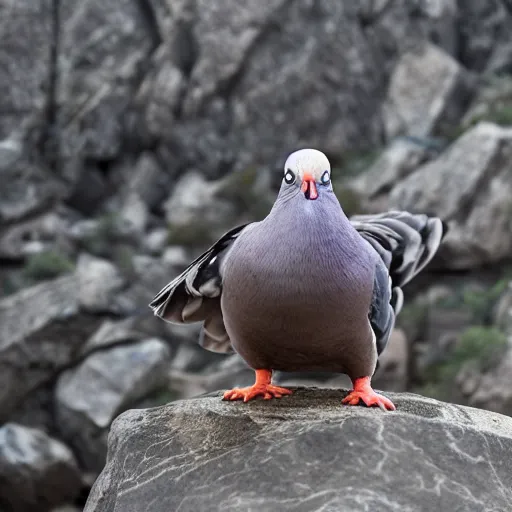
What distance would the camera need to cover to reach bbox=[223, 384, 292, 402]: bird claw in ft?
10.6

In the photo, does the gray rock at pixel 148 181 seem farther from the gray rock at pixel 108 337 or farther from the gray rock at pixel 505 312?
the gray rock at pixel 505 312

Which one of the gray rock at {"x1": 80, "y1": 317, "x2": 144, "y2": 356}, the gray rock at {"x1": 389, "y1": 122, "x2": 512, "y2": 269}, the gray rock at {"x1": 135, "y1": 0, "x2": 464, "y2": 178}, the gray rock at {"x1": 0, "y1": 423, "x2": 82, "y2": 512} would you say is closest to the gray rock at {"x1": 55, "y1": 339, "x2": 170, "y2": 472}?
the gray rock at {"x1": 80, "y1": 317, "x2": 144, "y2": 356}

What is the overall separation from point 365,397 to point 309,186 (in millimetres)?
935

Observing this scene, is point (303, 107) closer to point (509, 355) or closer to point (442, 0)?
point (442, 0)

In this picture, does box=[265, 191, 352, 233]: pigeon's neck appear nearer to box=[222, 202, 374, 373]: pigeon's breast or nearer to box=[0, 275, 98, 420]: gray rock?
box=[222, 202, 374, 373]: pigeon's breast

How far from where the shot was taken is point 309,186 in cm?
273

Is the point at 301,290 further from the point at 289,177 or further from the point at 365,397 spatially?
the point at 365,397

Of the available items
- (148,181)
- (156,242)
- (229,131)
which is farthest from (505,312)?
(148,181)

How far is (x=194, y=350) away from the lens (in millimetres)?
14141

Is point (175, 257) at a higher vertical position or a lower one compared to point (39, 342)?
higher

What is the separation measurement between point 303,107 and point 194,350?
6.27m

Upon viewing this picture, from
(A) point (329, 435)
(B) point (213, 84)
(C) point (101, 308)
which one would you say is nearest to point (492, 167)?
(B) point (213, 84)

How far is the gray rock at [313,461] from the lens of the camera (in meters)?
2.55

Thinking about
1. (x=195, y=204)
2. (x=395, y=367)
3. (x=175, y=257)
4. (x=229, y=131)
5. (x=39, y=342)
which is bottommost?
(x=395, y=367)
